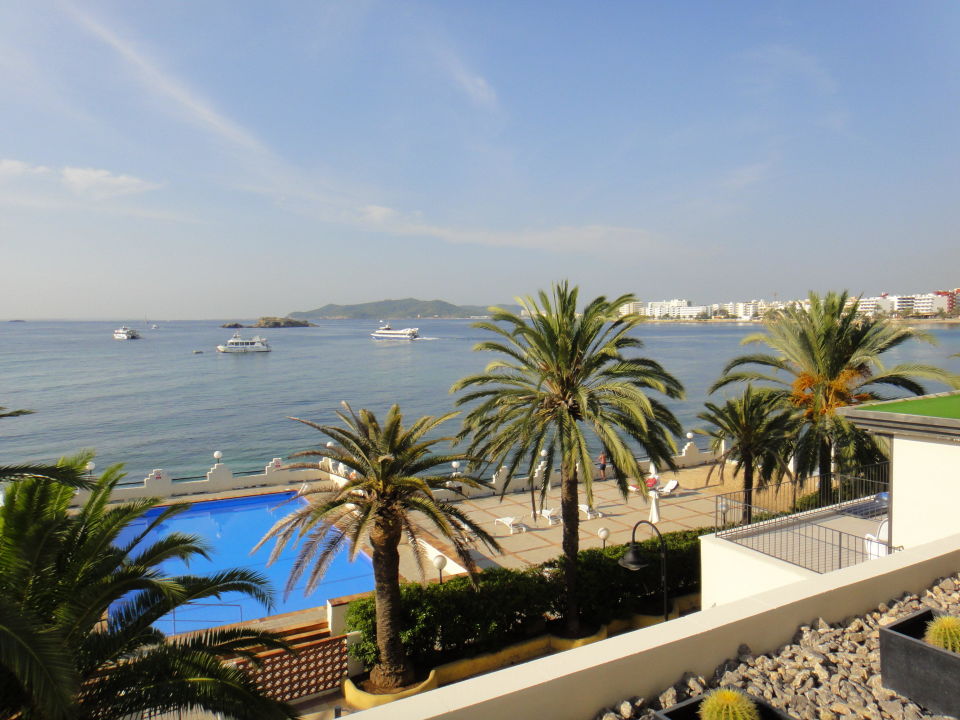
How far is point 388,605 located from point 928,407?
9259mm

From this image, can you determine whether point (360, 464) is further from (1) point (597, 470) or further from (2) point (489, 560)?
(1) point (597, 470)

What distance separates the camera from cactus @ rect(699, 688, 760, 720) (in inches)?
124

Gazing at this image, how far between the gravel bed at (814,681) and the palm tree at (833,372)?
11567mm

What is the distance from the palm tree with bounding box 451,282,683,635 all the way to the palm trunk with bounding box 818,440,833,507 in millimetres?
5251

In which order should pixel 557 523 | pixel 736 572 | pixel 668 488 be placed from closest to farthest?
pixel 736 572
pixel 557 523
pixel 668 488

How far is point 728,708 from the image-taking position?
318cm

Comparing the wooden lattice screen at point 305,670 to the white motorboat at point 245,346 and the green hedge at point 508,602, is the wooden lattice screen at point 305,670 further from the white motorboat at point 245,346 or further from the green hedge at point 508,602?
the white motorboat at point 245,346

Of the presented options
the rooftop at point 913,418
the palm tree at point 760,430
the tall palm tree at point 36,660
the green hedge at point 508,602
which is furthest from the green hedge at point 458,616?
the palm tree at point 760,430

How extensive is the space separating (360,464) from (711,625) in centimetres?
691

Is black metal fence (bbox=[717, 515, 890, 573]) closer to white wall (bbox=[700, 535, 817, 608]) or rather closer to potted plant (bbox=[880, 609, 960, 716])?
white wall (bbox=[700, 535, 817, 608])

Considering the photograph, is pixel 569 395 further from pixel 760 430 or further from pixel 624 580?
pixel 760 430

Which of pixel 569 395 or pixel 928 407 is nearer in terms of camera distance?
pixel 928 407

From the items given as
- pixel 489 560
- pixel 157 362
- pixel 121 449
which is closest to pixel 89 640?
pixel 489 560

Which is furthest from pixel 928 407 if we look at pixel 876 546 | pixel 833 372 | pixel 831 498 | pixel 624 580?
pixel 624 580
